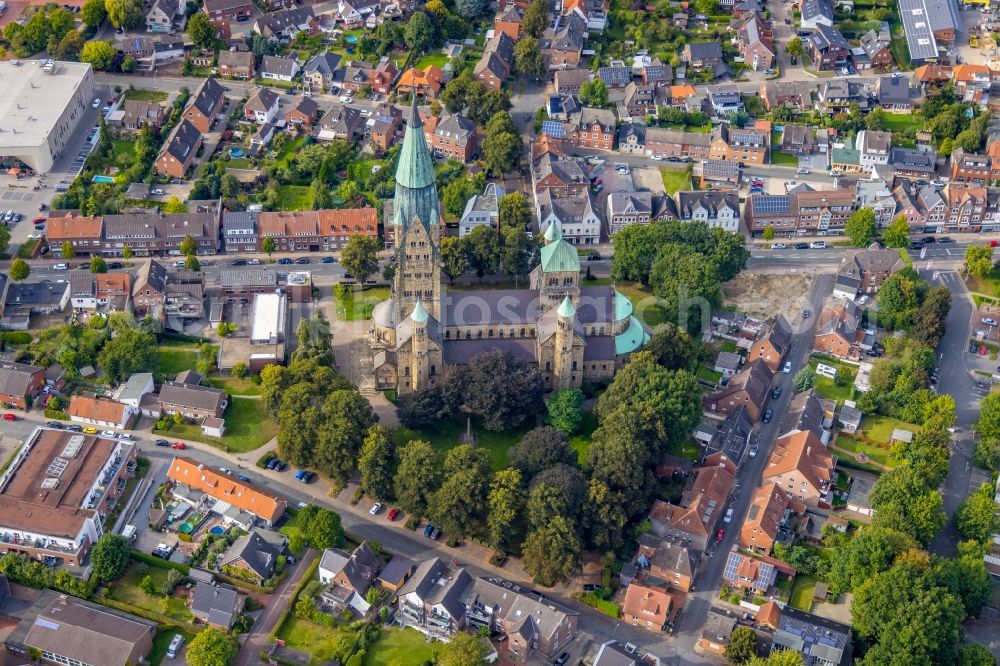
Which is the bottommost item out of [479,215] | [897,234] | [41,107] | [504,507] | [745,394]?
[504,507]

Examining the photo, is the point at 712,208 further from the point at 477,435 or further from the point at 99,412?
the point at 99,412

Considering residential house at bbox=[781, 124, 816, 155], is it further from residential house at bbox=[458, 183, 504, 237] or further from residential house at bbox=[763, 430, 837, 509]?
residential house at bbox=[763, 430, 837, 509]

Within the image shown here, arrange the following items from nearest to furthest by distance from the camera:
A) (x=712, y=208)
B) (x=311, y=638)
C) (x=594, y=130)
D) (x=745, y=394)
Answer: (x=311, y=638) → (x=745, y=394) → (x=712, y=208) → (x=594, y=130)

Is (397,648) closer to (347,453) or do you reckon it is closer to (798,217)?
(347,453)

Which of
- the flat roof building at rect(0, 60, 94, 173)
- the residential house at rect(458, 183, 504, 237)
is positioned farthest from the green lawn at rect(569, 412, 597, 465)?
the flat roof building at rect(0, 60, 94, 173)

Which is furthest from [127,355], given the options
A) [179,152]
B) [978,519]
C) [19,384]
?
[978,519]

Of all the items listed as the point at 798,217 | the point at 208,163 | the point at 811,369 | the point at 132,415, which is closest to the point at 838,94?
the point at 798,217

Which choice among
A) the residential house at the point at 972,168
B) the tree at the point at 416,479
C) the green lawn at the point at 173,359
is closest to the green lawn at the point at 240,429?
the green lawn at the point at 173,359
